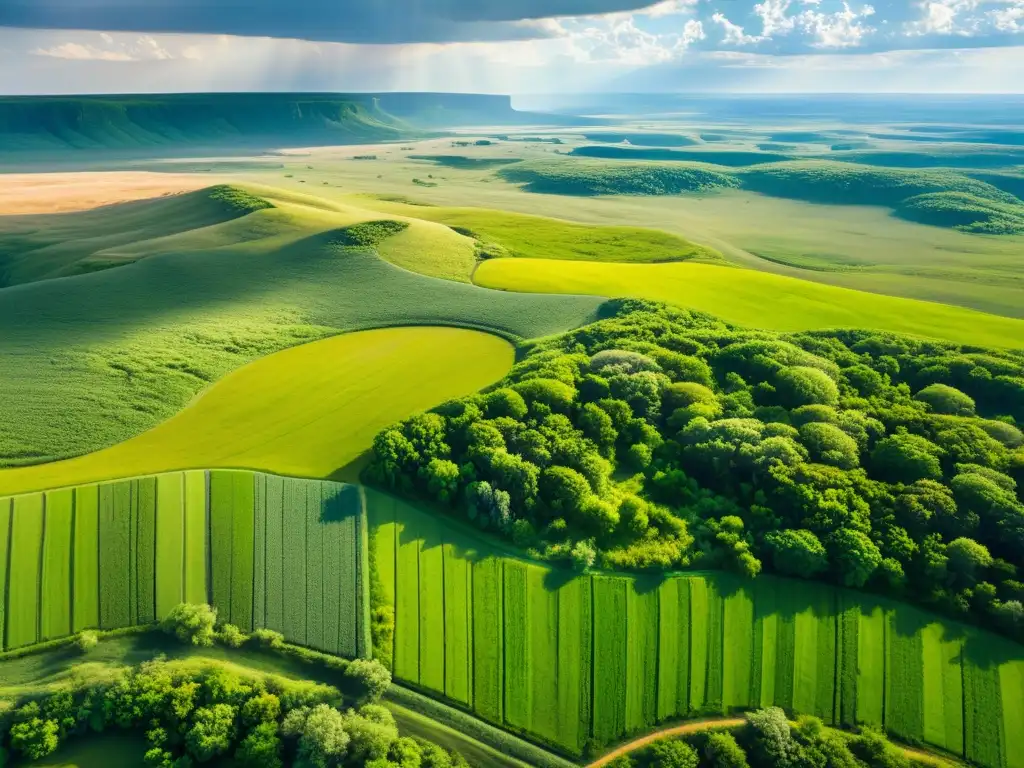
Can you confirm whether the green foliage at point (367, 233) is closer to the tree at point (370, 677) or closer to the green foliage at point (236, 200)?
the green foliage at point (236, 200)

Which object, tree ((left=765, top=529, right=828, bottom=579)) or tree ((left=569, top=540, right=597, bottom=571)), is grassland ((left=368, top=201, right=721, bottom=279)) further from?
tree ((left=765, top=529, right=828, bottom=579))

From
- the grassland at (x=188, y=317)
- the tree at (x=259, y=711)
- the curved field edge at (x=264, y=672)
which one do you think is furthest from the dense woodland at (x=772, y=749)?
the grassland at (x=188, y=317)

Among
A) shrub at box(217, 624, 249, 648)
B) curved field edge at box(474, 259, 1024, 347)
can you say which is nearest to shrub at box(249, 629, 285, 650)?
shrub at box(217, 624, 249, 648)

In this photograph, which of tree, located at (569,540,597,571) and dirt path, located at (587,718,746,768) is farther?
tree, located at (569,540,597,571)

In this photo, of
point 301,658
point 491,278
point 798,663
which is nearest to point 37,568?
point 301,658

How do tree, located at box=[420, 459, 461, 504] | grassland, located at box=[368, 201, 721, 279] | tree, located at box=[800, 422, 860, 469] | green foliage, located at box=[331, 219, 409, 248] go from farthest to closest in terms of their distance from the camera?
1. grassland, located at box=[368, 201, 721, 279]
2. green foliage, located at box=[331, 219, 409, 248]
3. tree, located at box=[800, 422, 860, 469]
4. tree, located at box=[420, 459, 461, 504]

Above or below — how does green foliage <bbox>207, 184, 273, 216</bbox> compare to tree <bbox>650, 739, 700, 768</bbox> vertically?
above

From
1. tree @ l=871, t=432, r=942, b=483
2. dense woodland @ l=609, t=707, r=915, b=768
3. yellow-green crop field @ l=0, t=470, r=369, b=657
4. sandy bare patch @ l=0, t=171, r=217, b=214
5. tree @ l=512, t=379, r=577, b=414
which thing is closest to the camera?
dense woodland @ l=609, t=707, r=915, b=768
